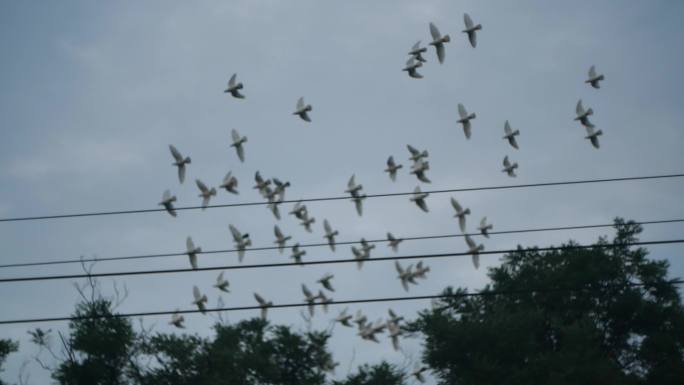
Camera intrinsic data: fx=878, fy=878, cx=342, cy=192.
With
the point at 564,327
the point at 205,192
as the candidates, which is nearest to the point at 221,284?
the point at 205,192

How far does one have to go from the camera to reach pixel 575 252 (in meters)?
42.6

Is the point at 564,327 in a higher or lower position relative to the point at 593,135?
higher

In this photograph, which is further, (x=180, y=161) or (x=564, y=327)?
(x=564, y=327)

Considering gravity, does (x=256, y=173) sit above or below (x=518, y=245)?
below

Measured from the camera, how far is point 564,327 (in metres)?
36.2

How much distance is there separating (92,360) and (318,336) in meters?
8.80

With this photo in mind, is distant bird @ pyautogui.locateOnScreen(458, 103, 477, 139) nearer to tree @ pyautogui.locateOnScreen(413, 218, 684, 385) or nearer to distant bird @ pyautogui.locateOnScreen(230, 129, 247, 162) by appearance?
distant bird @ pyautogui.locateOnScreen(230, 129, 247, 162)

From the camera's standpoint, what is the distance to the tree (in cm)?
3497

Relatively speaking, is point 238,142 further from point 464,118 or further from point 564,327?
point 564,327

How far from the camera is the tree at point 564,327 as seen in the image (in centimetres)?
3497

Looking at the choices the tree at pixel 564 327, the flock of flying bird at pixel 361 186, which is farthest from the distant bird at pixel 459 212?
the tree at pixel 564 327

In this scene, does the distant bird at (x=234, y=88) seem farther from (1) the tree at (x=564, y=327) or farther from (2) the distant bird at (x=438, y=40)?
(1) the tree at (x=564, y=327)

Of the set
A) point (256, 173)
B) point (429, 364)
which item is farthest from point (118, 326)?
point (256, 173)

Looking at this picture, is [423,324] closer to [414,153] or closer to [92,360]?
[92,360]
